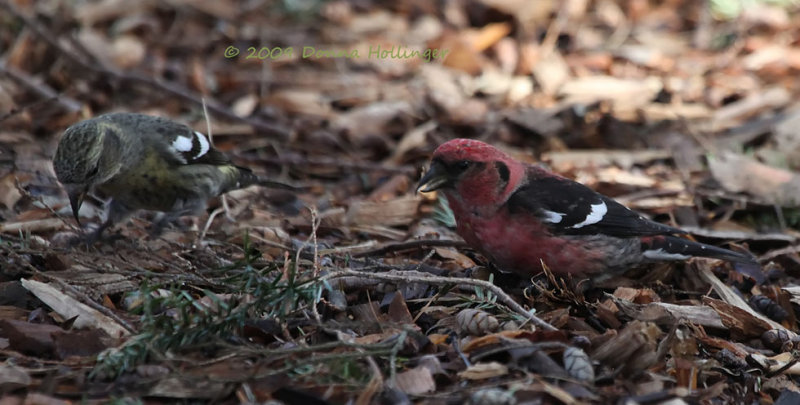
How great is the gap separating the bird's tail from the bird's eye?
0.96m

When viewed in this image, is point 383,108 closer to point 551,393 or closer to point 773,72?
point 773,72

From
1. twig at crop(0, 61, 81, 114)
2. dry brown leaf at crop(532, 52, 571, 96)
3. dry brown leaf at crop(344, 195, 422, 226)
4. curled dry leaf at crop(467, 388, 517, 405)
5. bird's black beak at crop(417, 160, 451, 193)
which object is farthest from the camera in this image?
dry brown leaf at crop(532, 52, 571, 96)

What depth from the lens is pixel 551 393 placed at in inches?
107

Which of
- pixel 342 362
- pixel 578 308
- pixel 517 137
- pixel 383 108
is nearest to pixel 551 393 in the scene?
pixel 342 362

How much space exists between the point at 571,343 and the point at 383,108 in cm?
371

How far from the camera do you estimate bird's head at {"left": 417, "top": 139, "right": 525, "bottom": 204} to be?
13.0ft

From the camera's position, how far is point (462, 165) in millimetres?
3959

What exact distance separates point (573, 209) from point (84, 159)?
7.52 feet

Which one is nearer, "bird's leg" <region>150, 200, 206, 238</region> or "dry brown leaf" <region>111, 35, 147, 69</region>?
"bird's leg" <region>150, 200, 206, 238</region>

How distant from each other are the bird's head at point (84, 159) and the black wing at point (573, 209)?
1942 mm

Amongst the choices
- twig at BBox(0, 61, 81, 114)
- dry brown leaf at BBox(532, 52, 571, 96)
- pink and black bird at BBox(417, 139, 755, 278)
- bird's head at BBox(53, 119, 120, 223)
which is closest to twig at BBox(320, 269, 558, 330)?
pink and black bird at BBox(417, 139, 755, 278)

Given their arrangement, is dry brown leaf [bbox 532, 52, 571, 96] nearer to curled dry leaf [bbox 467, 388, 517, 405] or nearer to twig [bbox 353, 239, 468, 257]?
twig [bbox 353, 239, 468, 257]

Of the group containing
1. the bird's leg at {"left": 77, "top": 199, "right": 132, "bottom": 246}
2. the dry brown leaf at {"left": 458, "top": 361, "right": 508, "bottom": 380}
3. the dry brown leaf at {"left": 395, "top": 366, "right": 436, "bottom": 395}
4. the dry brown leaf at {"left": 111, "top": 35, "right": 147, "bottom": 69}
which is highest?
the dry brown leaf at {"left": 458, "top": 361, "right": 508, "bottom": 380}

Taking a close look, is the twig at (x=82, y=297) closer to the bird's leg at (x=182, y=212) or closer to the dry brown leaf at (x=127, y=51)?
the bird's leg at (x=182, y=212)
